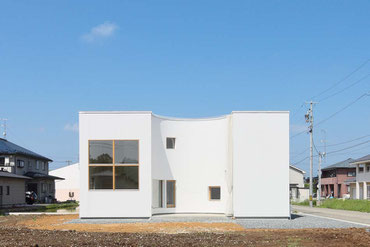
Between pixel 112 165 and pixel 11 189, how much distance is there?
19039mm

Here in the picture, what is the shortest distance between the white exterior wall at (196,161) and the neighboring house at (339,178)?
129 feet

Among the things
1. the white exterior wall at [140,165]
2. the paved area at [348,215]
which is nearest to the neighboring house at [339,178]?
the paved area at [348,215]

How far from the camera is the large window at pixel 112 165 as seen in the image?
62.9 ft

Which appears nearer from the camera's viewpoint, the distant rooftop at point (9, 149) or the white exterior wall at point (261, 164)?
the white exterior wall at point (261, 164)

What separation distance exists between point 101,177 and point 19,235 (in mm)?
6870

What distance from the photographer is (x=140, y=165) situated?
1934 centimetres

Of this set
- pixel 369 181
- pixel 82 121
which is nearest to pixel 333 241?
pixel 82 121

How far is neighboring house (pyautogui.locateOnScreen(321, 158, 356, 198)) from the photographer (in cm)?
5941

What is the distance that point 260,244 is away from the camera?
34.9 ft

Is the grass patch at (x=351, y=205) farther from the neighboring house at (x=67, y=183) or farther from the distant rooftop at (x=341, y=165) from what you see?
the neighboring house at (x=67, y=183)

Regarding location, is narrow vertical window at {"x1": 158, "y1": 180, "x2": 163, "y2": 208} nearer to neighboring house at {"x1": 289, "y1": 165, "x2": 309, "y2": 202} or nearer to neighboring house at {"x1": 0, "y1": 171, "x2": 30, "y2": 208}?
neighboring house at {"x1": 0, "y1": 171, "x2": 30, "y2": 208}

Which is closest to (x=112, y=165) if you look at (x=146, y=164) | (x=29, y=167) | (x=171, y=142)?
(x=146, y=164)

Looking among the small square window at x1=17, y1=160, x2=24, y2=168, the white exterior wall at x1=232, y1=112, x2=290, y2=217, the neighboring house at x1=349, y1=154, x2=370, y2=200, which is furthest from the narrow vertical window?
the neighboring house at x1=349, y1=154, x2=370, y2=200

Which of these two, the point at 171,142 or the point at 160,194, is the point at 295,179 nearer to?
the point at 171,142
